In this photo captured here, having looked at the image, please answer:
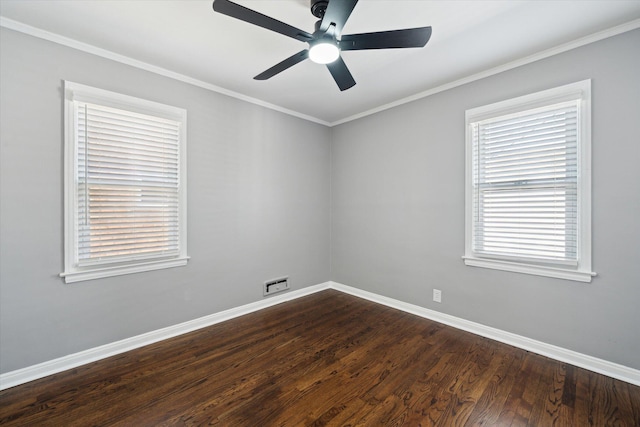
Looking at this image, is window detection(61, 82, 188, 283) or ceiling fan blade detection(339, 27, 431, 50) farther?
window detection(61, 82, 188, 283)

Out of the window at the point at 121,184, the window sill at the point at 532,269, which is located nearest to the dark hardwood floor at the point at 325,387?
the window sill at the point at 532,269

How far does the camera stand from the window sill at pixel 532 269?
87.6 inches

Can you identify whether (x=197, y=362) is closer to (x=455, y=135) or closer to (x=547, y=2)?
(x=455, y=135)

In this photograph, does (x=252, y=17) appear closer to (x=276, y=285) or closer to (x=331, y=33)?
(x=331, y=33)

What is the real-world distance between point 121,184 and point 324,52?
6.92 ft

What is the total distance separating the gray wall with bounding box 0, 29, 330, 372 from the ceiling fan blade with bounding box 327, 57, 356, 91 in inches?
63.3

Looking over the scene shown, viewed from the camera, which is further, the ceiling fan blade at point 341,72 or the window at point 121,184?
the window at point 121,184

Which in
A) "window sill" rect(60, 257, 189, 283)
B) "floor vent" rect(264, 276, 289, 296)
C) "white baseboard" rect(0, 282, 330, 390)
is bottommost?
"white baseboard" rect(0, 282, 330, 390)

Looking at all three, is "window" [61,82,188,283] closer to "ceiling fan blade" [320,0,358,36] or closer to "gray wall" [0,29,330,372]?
"gray wall" [0,29,330,372]

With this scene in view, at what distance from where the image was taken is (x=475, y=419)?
5.57 feet

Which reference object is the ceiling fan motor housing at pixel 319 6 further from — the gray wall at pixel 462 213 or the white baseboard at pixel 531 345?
the white baseboard at pixel 531 345

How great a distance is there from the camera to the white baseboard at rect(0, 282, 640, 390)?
6.72ft

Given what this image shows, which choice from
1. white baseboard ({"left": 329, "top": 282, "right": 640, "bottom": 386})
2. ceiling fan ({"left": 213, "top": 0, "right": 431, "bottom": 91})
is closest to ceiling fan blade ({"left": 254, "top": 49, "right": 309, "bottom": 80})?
ceiling fan ({"left": 213, "top": 0, "right": 431, "bottom": 91})

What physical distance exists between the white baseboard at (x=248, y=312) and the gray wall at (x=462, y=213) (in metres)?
0.07
